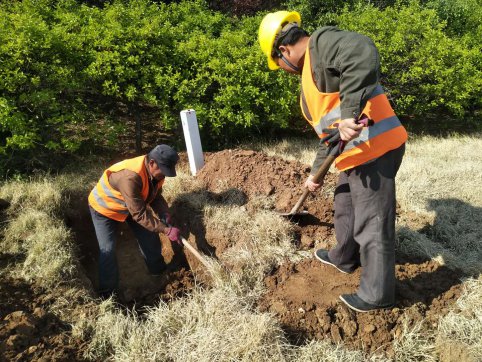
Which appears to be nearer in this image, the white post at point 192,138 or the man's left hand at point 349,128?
the man's left hand at point 349,128

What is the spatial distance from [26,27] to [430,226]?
214 inches

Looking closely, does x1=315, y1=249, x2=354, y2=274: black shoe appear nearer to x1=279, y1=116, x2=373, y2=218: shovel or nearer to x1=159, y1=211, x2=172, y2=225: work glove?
x1=279, y1=116, x2=373, y2=218: shovel

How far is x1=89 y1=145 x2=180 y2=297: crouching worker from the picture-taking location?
11.8 feet

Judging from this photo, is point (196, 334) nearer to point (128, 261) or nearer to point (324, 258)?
point (324, 258)

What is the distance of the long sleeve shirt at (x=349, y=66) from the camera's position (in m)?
2.43

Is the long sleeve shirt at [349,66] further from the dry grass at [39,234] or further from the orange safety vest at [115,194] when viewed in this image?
the dry grass at [39,234]

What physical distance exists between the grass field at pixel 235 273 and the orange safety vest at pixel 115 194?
20.6 inches

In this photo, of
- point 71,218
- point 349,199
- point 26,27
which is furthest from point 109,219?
point 26,27

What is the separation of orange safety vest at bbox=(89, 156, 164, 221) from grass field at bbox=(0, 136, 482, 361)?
0.52 metres

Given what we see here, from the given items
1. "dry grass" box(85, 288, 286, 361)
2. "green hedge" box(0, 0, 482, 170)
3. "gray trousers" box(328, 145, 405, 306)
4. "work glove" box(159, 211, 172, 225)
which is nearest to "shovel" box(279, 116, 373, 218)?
"gray trousers" box(328, 145, 405, 306)

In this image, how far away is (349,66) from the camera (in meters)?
2.47

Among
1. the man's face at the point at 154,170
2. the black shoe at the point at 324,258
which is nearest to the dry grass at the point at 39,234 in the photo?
the man's face at the point at 154,170

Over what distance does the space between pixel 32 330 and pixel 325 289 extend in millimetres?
2303

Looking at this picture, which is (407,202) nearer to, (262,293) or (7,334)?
(262,293)
